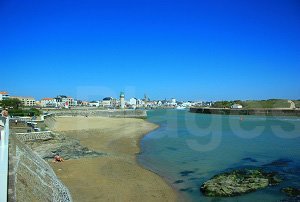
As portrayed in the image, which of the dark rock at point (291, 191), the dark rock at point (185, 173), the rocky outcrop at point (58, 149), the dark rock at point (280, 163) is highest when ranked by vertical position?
the rocky outcrop at point (58, 149)

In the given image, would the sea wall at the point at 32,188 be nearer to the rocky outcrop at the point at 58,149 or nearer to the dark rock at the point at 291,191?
the rocky outcrop at the point at 58,149

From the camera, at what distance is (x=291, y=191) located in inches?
482

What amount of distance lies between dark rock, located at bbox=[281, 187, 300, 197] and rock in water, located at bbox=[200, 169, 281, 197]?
0.89 meters

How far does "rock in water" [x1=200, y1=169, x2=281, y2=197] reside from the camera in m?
12.3

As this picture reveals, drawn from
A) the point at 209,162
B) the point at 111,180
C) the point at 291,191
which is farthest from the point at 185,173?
the point at 291,191

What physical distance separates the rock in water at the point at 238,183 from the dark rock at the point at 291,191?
2.93ft

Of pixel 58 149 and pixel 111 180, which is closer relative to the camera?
pixel 111 180

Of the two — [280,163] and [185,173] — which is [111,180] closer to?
[185,173]

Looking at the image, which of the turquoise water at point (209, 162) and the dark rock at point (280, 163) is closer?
the turquoise water at point (209, 162)

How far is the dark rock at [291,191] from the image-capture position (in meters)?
12.0

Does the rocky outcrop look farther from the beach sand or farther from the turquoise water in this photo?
the turquoise water

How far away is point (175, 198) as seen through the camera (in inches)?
467

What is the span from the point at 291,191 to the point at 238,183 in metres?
2.17

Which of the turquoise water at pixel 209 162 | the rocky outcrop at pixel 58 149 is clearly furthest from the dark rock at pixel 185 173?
the rocky outcrop at pixel 58 149
